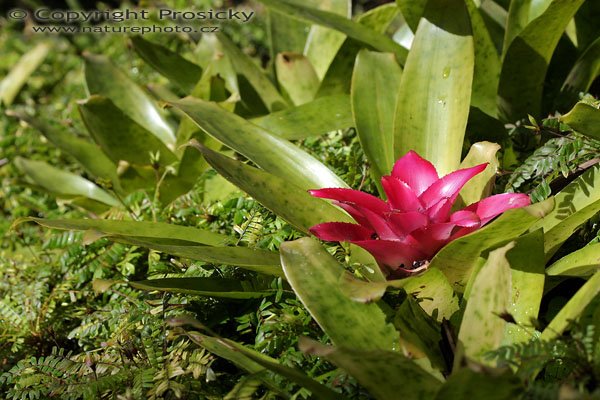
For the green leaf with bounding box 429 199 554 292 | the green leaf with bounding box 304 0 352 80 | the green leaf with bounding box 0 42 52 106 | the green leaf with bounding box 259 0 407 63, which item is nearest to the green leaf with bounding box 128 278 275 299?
the green leaf with bounding box 429 199 554 292

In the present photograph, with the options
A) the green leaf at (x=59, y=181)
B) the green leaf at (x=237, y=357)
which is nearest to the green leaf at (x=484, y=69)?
the green leaf at (x=237, y=357)

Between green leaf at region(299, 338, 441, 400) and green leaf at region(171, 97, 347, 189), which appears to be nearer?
green leaf at region(299, 338, 441, 400)

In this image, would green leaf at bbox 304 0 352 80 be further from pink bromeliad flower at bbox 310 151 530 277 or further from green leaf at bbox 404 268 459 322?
green leaf at bbox 404 268 459 322

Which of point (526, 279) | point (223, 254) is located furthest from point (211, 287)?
point (526, 279)

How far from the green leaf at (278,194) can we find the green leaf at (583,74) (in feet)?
Result: 2.77

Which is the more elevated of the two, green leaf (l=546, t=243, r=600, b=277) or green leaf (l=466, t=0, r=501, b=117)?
green leaf (l=466, t=0, r=501, b=117)

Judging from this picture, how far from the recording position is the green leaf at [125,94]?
245cm

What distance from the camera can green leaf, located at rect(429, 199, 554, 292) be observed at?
4.11ft

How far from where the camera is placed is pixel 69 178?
2.49m

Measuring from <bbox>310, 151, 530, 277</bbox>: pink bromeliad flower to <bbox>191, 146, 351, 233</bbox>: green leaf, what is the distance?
4.6 inches

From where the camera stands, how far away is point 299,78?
7.76 feet

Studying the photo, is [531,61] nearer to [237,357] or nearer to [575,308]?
[575,308]

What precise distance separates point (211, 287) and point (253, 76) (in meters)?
1.01

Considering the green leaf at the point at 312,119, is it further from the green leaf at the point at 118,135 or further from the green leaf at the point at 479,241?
the green leaf at the point at 479,241
